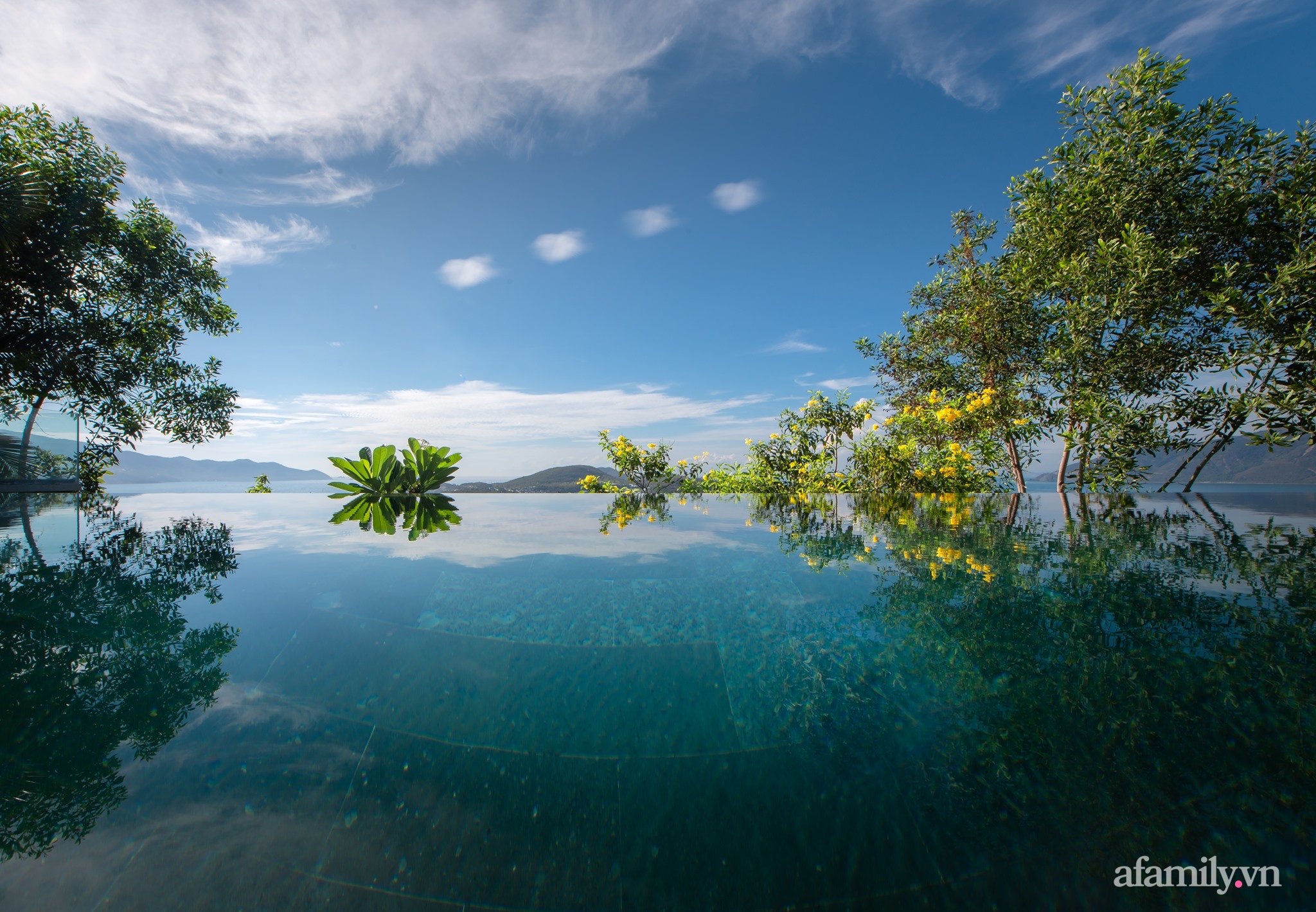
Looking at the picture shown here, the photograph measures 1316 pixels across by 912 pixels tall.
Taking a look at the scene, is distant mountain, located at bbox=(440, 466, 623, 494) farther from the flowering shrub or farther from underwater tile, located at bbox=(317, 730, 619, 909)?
underwater tile, located at bbox=(317, 730, 619, 909)

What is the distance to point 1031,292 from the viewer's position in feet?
26.6

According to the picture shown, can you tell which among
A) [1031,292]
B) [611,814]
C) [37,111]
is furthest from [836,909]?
[37,111]

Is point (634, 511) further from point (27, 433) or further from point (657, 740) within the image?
point (27, 433)

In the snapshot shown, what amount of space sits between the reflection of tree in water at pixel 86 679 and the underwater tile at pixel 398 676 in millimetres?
290

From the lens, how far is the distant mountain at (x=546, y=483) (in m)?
14.0

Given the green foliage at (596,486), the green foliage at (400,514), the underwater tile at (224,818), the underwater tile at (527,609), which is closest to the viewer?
the underwater tile at (224,818)

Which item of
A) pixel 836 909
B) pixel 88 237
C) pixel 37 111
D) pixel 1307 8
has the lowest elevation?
pixel 836 909

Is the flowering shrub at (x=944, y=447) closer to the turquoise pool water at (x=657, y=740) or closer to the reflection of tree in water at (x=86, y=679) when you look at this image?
the turquoise pool water at (x=657, y=740)

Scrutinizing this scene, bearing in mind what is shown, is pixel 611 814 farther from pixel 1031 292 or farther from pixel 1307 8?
pixel 1307 8

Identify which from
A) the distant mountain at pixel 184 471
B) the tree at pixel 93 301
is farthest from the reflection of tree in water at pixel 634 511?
the distant mountain at pixel 184 471

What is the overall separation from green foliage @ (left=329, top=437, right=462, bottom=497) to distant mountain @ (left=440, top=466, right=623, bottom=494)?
4027mm

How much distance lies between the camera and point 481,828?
1091mm

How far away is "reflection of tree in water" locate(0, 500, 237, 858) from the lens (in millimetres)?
1143

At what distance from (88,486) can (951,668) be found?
16.8 m
